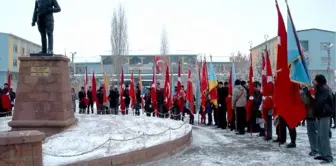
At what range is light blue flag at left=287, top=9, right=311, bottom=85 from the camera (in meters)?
8.15

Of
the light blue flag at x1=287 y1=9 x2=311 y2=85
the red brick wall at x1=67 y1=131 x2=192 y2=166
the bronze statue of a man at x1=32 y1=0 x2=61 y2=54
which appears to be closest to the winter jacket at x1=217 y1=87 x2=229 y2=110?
the red brick wall at x1=67 y1=131 x2=192 y2=166

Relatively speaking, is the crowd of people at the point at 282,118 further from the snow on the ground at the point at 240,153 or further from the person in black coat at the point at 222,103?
the snow on the ground at the point at 240,153

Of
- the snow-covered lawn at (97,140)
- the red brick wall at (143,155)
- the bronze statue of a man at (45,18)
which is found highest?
the bronze statue of a man at (45,18)

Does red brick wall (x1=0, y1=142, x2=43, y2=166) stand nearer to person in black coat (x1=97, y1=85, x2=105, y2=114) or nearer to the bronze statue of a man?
the bronze statue of a man

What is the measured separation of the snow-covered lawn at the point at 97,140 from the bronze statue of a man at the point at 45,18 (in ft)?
8.02

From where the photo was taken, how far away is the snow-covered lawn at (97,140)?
6.92 metres

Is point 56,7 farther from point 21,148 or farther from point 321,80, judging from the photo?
point 321,80

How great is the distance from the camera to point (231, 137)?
11.9 m

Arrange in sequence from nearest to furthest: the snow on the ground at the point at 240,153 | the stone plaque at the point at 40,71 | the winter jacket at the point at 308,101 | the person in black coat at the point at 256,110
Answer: the snow on the ground at the point at 240,153
the winter jacket at the point at 308,101
the stone plaque at the point at 40,71
the person in black coat at the point at 256,110

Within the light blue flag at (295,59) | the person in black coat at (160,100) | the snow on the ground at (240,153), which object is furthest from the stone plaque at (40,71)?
the person in black coat at (160,100)

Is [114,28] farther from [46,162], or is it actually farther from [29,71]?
[46,162]

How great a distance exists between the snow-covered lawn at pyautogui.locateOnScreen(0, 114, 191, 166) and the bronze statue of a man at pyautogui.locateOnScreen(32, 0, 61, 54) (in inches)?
96.3

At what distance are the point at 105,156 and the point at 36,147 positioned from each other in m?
1.47

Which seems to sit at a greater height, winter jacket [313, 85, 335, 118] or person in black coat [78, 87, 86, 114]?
winter jacket [313, 85, 335, 118]
